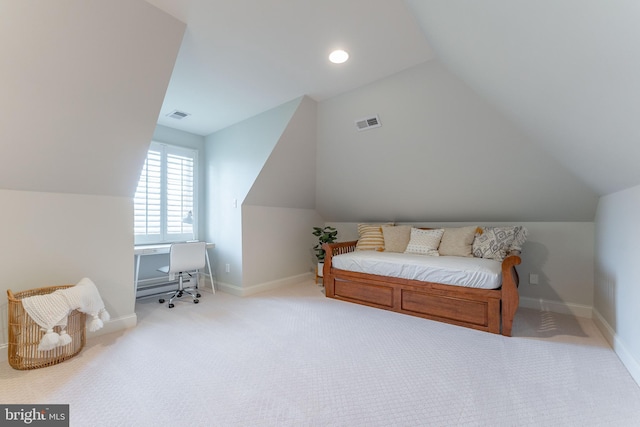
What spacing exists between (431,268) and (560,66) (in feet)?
6.86

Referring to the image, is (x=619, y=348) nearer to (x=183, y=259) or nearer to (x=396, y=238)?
(x=396, y=238)

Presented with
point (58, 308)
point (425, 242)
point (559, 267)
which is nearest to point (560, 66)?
point (425, 242)

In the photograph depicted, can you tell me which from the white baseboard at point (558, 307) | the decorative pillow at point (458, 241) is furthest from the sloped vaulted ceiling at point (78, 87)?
the white baseboard at point (558, 307)

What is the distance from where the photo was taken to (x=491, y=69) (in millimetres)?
1906

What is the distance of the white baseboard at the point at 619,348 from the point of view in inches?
71.2

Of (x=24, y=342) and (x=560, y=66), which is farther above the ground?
(x=560, y=66)

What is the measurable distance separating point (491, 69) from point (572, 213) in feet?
7.34

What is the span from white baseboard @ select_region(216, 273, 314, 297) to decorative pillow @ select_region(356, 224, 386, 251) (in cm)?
122

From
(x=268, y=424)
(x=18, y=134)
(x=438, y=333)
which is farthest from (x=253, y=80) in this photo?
(x=438, y=333)

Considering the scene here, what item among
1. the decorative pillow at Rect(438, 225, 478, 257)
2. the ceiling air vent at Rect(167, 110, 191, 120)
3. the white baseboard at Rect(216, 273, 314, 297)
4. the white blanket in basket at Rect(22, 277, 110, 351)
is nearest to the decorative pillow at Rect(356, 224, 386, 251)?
the decorative pillow at Rect(438, 225, 478, 257)

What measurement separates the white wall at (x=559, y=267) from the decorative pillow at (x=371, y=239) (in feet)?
5.73

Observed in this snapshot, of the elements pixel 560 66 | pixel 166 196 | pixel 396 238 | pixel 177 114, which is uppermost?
A: pixel 177 114

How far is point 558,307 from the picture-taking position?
313 cm

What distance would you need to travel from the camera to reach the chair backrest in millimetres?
3344
